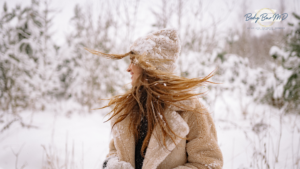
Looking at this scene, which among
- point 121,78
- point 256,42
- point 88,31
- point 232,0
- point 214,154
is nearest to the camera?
point 214,154

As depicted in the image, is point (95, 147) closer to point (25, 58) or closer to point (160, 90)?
point (160, 90)

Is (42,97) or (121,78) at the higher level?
(121,78)

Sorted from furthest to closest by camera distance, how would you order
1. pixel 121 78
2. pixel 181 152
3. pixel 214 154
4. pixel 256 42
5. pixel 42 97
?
pixel 256 42
pixel 121 78
pixel 42 97
pixel 181 152
pixel 214 154

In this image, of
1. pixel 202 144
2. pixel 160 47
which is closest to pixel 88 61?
pixel 160 47

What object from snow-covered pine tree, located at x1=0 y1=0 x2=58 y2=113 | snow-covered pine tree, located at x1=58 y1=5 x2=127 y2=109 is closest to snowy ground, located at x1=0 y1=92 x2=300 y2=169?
snow-covered pine tree, located at x1=0 y1=0 x2=58 y2=113

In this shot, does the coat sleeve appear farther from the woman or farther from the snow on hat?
the snow on hat

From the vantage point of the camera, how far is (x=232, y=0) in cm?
463

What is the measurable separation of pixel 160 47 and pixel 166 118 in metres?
0.57

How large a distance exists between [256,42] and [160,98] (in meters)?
21.1

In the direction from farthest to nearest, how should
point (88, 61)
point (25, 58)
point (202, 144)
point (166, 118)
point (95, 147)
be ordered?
point (88, 61)
point (25, 58)
point (95, 147)
point (166, 118)
point (202, 144)

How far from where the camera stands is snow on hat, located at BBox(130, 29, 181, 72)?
3.94 feet

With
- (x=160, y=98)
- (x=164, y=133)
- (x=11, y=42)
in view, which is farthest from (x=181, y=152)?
(x=11, y=42)

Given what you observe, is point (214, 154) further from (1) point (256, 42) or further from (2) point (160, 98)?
(1) point (256, 42)

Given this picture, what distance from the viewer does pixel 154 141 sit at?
1.17 metres
